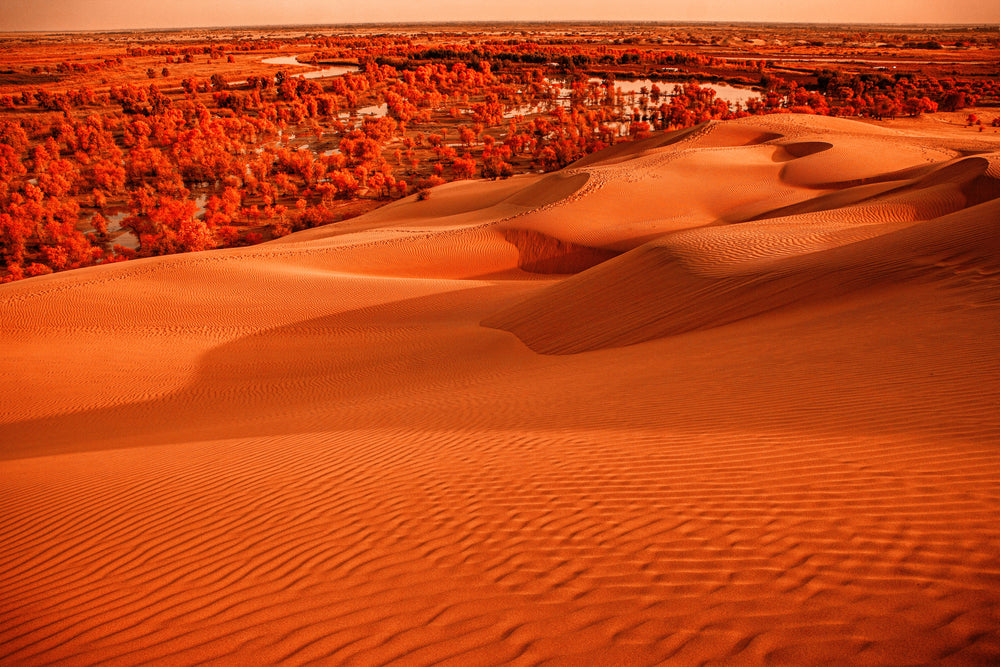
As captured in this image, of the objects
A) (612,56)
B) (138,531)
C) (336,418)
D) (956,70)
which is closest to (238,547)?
(138,531)

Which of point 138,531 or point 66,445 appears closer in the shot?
point 138,531

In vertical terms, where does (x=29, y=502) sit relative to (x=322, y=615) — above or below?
below

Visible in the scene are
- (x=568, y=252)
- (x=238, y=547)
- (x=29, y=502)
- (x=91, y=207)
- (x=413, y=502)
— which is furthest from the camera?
(x=91, y=207)

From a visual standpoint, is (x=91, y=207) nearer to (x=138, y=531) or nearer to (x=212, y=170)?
(x=212, y=170)

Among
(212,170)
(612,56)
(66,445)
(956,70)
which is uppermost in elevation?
(612,56)

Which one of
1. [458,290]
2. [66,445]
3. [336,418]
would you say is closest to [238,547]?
[336,418]

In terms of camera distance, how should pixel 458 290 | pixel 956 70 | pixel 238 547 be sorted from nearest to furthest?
1. pixel 238 547
2. pixel 458 290
3. pixel 956 70
